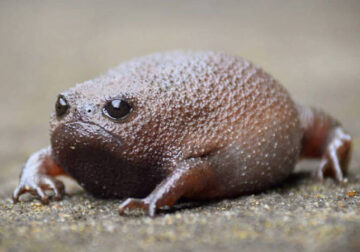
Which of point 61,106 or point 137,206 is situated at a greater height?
point 61,106

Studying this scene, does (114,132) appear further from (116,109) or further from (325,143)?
(325,143)

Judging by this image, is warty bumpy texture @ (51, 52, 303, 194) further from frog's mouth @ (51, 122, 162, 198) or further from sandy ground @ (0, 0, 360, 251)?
sandy ground @ (0, 0, 360, 251)

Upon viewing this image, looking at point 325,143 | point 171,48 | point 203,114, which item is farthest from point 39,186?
point 171,48

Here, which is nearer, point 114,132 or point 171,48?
point 114,132

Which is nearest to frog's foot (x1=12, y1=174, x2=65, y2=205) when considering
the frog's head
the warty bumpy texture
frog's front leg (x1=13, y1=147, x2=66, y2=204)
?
frog's front leg (x1=13, y1=147, x2=66, y2=204)

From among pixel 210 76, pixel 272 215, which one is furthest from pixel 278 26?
pixel 272 215

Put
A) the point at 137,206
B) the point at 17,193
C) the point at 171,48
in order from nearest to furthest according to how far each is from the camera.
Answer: the point at 137,206, the point at 17,193, the point at 171,48

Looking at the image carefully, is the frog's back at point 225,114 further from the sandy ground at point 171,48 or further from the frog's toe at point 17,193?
the frog's toe at point 17,193

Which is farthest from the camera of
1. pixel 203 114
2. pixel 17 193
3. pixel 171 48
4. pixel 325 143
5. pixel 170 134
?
pixel 171 48
